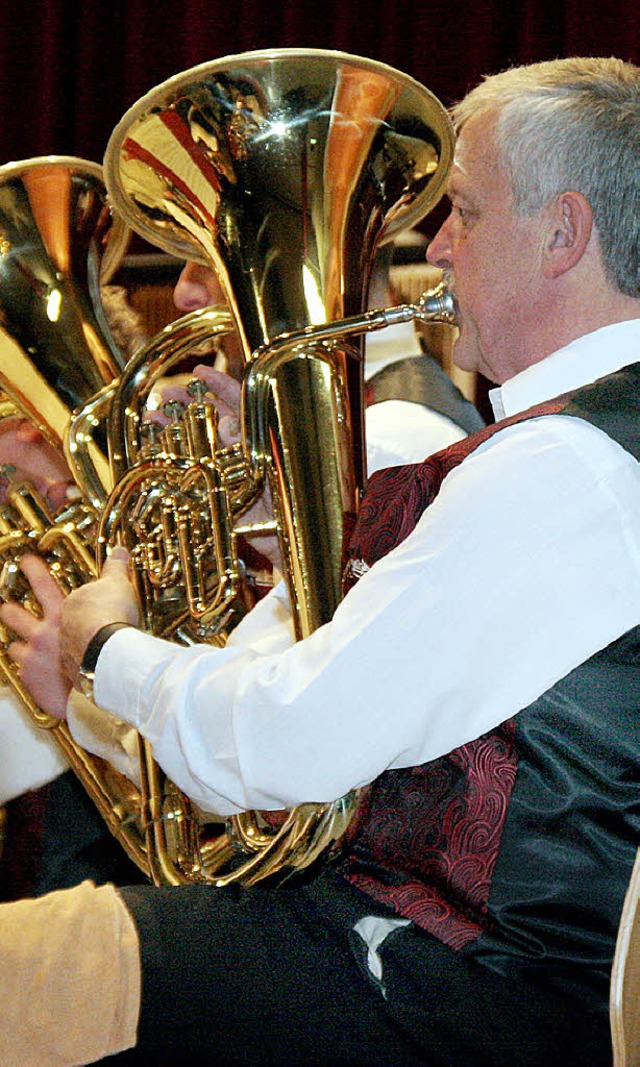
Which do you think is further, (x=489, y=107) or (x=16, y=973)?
(x=489, y=107)

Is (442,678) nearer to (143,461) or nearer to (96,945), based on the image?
(96,945)

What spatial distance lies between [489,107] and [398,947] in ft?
2.33

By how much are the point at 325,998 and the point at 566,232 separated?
65 centimetres

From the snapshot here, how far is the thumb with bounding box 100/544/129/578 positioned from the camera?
3.88 ft

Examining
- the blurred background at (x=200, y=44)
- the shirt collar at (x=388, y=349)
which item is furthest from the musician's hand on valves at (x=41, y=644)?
the blurred background at (x=200, y=44)

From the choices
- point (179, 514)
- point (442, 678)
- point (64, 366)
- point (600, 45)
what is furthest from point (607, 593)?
point (600, 45)

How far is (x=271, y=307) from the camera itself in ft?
4.12

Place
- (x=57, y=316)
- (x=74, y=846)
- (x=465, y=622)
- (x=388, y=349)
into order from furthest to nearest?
1. (x=388, y=349)
2. (x=74, y=846)
3. (x=57, y=316)
4. (x=465, y=622)

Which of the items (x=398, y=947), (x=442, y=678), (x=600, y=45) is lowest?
(x=398, y=947)

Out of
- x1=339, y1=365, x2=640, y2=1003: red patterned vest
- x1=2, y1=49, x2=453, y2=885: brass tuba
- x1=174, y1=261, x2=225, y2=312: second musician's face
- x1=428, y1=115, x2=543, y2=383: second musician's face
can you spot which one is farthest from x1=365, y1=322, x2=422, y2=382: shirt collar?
x1=339, y1=365, x2=640, y2=1003: red patterned vest

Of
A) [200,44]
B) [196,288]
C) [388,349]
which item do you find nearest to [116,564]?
[196,288]

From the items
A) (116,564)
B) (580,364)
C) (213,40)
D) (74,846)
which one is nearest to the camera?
(580,364)

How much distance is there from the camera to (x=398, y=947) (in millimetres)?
979

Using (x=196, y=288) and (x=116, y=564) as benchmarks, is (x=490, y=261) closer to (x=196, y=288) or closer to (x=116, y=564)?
(x=116, y=564)
